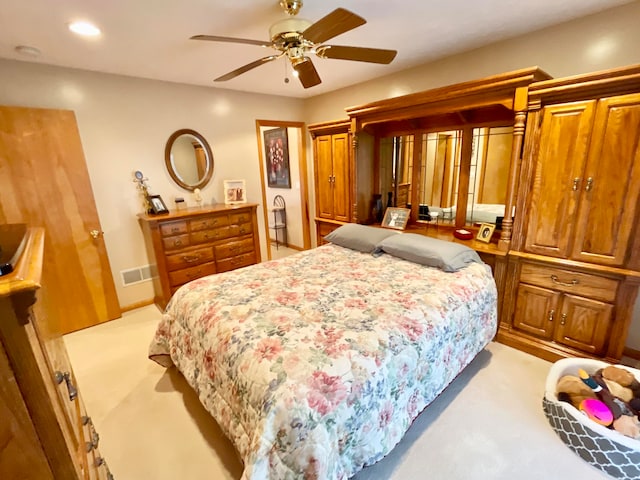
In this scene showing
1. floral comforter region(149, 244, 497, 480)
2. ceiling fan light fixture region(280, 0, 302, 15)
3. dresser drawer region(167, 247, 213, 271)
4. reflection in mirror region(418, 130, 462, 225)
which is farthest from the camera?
dresser drawer region(167, 247, 213, 271)

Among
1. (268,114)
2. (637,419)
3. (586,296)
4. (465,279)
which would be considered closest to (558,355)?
(586,296)

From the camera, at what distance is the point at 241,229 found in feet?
12.1

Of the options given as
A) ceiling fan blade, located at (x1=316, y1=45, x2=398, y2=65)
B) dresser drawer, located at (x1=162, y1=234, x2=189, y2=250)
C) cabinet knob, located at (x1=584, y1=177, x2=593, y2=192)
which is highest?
ceiling fan blade, located at (x1=316, y1=45, x2=398, y2=65)

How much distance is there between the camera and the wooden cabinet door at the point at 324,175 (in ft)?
12.0

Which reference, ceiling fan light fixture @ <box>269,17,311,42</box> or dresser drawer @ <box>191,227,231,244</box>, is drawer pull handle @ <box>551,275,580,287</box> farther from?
dresser drawer @ <box>191,227,231,244</box>

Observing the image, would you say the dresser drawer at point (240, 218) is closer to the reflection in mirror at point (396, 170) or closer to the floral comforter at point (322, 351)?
the floral comforter at point (322, 351)

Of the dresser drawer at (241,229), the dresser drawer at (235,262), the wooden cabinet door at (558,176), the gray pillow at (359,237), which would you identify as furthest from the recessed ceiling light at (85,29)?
the wooden cabinet door at (558,176)

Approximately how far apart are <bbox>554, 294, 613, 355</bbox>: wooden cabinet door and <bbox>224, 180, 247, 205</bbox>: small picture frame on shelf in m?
3.49

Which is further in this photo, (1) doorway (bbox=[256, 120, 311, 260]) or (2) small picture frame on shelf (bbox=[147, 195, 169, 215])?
(1) doorway (bbox=[256, 120, 311, 260])

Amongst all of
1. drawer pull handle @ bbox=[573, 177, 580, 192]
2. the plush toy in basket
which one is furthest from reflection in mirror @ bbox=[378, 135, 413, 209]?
the plush toy in basket

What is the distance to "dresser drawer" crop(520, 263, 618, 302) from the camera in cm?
200

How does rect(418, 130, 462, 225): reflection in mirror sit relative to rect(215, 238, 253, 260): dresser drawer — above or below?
above

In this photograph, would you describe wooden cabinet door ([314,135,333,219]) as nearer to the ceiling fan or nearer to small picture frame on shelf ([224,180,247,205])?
small picture frame on shelf ([224,180,247,205])

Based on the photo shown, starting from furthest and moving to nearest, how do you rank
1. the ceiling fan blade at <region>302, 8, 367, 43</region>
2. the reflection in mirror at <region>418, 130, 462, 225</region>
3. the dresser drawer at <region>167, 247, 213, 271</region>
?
the dresser drawer at <region>167, 247, 213, 271</region>, the reflection in mirror at <region>418, 130, 462, 225</region>, the ceiling fan blade at <region>302, 8, 367, 43</region>
